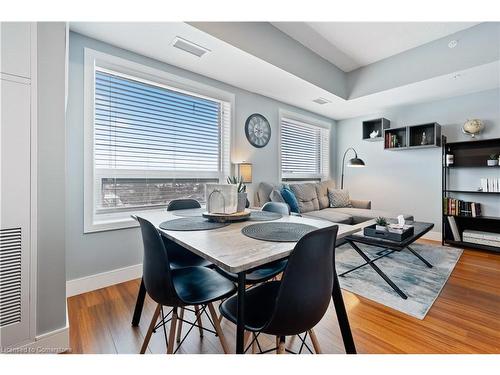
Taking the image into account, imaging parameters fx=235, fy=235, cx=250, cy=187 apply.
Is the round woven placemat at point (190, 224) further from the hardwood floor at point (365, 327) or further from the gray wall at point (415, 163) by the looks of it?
the gray wall at point (415, 163)

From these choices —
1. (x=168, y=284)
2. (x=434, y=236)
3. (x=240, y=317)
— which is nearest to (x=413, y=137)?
(x=434, y=236)

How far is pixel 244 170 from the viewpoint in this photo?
3352 millimetres

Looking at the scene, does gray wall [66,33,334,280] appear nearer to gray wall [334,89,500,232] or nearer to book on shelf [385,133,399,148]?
book on shelf [385,133,399,148]

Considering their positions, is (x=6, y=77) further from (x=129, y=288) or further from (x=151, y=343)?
(x=129, y=288)

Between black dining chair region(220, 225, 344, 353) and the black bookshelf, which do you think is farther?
the black bookshelf

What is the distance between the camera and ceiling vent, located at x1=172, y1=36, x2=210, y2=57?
7.40ft

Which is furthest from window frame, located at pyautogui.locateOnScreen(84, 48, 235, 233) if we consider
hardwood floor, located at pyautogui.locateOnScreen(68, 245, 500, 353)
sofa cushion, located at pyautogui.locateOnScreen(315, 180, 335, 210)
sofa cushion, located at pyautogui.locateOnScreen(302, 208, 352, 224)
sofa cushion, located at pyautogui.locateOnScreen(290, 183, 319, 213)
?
sofa cushion, located at pyautogui.locateOnScreen(315, 180, 335, 210)

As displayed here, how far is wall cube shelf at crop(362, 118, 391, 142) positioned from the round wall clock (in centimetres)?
211

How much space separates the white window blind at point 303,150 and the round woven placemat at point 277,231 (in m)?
2.85

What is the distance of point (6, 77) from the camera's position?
121 centimetres
